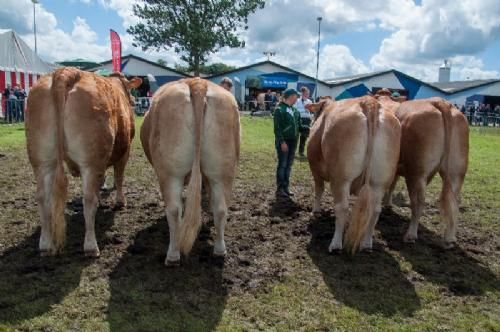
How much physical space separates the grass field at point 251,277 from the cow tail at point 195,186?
35 centimetres

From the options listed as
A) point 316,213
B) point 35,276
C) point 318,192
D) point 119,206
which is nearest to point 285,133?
point 318,192

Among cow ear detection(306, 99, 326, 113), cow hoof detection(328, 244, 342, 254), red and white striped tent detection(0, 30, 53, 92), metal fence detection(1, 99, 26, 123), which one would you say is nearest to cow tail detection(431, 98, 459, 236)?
cow hoof detection(328, 244, 342, 254)

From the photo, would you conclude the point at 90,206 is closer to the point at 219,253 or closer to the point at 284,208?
the point at 219,253

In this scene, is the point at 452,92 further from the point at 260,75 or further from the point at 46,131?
the point at 46,131

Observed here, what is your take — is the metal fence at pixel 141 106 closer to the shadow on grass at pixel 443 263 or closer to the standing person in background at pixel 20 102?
the standing person in background at pixel 20 102

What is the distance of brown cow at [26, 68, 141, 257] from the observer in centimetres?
448

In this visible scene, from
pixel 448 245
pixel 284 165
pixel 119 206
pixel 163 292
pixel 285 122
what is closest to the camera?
pixel 163 292

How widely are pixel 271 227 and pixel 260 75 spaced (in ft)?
129

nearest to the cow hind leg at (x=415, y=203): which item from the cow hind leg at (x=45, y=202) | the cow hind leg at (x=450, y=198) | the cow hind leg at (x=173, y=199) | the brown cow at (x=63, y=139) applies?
the cow hind leg at (x=450, y=198)

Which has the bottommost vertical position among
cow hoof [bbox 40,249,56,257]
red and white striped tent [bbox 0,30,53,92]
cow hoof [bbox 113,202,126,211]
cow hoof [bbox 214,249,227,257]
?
cow hoof [bbox 40,249,56,257]

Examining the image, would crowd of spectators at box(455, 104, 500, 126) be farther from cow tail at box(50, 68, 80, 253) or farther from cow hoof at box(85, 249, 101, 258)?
cow tail at box(50, 68, 80, 253)

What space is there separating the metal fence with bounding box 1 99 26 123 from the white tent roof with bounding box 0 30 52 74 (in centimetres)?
267

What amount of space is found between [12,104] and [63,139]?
18.0 meters

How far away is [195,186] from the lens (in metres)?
4.38
